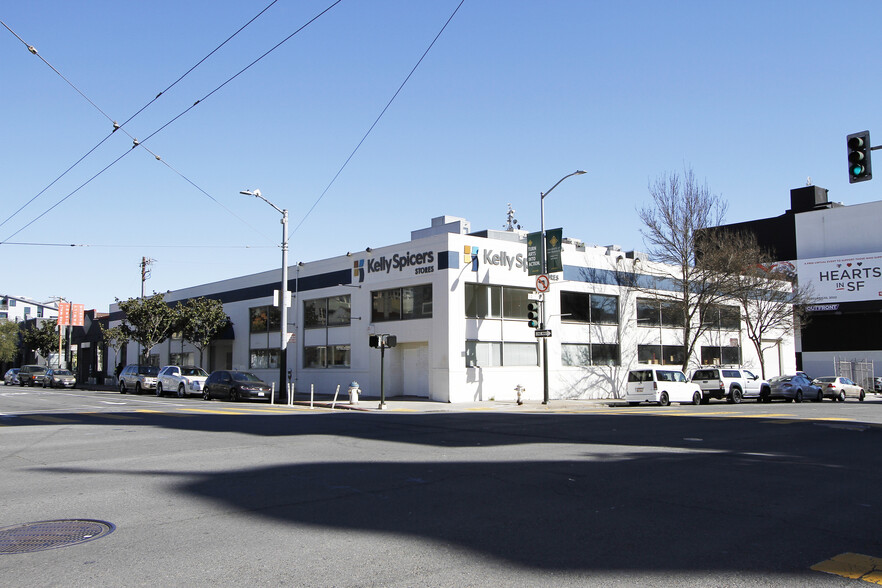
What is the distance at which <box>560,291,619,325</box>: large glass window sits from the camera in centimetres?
3669

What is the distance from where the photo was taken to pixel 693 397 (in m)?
32.3

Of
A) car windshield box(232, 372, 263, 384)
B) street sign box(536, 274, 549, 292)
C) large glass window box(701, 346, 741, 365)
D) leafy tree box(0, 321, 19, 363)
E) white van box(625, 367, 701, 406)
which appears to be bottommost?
white van box(625, 367, 701, 406)

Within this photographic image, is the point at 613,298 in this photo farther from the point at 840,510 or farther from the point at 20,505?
the point at 20,505

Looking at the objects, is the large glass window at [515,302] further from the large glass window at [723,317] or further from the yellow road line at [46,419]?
the yellow road line at [46,419]

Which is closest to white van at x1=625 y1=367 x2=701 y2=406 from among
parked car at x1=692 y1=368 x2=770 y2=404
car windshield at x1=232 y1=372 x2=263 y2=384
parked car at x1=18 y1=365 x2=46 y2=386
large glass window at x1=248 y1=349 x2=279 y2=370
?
parked car at x1=692 y1=368 x2=770 y2=404

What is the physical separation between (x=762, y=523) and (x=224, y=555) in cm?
541

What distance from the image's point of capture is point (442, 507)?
7.70 m

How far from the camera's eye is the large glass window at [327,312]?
3684 centimetres

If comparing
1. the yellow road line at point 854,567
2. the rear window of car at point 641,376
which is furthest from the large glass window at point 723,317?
the yellow road line at point 854,567

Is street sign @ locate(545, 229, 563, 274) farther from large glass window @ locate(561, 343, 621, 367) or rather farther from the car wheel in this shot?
the car wheel

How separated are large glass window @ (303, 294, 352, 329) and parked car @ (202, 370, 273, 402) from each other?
18.4 feet

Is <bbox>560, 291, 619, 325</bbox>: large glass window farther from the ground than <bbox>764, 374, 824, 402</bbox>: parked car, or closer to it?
farther from the ground

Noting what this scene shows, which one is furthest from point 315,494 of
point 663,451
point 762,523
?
point 663,451

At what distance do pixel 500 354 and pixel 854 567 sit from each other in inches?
1083
